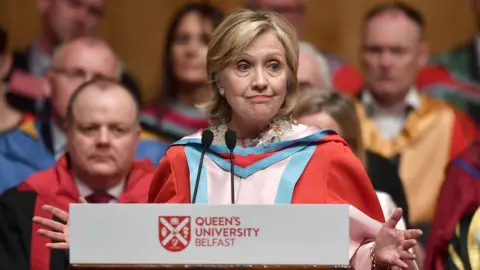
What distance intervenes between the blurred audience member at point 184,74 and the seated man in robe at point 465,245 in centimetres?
196

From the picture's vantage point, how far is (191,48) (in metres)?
6.29

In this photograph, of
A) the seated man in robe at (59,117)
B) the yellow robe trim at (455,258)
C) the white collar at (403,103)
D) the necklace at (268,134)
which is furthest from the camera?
the white collar at (403,103)

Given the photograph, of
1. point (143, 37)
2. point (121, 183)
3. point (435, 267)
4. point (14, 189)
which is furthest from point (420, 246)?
point (143, 37)

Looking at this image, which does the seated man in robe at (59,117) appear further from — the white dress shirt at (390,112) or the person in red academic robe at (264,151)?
the person in red academic robe at (264,151)

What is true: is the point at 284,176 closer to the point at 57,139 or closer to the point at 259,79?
the point at 259,79

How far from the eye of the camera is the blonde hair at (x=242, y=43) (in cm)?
349

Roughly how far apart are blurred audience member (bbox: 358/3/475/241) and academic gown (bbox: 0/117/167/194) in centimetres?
116

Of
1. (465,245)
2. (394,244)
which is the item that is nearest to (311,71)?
(465,245)

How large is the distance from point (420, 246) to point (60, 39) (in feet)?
8.64

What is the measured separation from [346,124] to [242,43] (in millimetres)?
1485

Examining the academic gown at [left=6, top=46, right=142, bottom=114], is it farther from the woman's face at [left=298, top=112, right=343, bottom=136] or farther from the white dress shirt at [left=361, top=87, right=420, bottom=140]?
the woman's face at [left=298, top=112, right=343, bottom=136]

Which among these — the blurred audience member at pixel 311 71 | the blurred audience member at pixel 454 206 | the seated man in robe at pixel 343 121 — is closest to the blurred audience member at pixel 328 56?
the blurred audience member at pixel 311 71

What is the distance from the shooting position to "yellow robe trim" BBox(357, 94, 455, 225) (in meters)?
5.86

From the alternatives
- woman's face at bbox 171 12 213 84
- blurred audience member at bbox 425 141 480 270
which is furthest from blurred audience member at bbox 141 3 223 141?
blurred audience member at bbox 425 141 480 270
